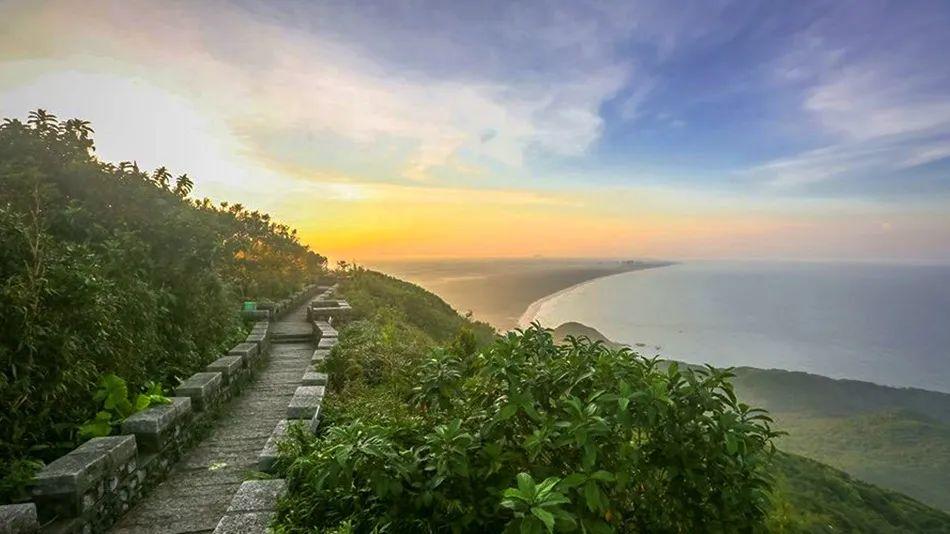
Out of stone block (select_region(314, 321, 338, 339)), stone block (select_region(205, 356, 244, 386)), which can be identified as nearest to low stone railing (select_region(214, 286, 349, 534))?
stone block (select_region(205, 356, 244, 386))

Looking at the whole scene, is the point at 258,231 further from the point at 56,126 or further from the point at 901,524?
the point at 901,524

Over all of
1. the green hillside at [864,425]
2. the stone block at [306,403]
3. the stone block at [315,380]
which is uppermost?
the stone block at [306,403]

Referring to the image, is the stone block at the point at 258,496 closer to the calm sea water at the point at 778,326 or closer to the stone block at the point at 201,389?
the stone block at the point at 201,389

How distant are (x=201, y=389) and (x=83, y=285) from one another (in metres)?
2.20

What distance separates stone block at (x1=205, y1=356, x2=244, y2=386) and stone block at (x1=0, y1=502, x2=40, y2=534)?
4.13 meters

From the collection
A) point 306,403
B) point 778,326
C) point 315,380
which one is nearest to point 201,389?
point 315,380

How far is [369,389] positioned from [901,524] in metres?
31.0

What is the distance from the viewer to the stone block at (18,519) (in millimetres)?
3072

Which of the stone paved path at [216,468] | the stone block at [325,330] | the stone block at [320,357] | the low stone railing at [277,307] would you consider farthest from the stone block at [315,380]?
the low stone railing at [277,307]

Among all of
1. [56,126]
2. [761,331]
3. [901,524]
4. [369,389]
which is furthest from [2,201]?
[761,331]

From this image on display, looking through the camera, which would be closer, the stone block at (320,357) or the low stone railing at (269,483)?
the low stone railing at (269,483)

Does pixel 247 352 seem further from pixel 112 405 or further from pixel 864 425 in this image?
pixel 864 425

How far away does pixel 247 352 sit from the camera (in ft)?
28.8

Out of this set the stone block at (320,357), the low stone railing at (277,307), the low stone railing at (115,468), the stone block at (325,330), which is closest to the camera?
the low stone railing at (115,468)
